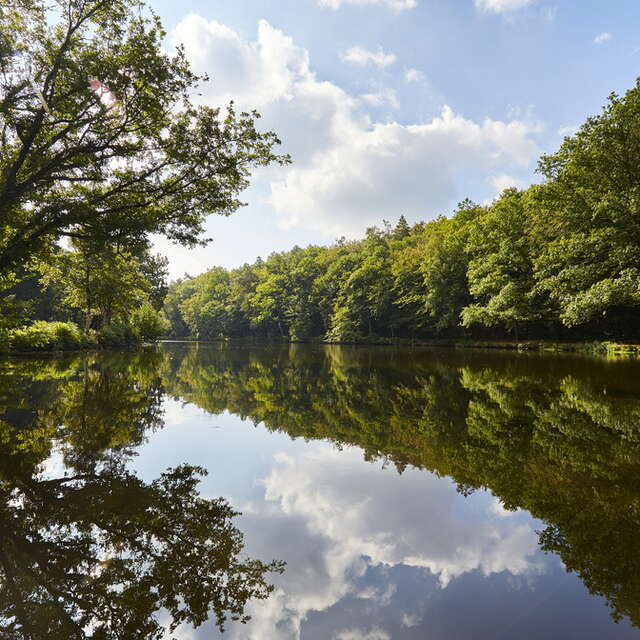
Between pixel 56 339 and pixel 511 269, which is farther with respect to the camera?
pixel 511 269

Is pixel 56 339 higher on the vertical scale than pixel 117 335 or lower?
higher

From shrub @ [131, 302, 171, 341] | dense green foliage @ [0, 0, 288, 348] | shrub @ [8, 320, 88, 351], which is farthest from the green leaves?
shrub @ [131, 302, 171, 341]

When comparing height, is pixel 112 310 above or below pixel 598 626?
above

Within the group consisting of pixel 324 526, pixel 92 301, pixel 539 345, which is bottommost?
pixel 324 526

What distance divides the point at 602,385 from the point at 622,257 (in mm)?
14304

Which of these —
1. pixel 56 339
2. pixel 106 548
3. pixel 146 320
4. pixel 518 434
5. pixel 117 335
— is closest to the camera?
pixel 106 548

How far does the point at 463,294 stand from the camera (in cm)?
4125

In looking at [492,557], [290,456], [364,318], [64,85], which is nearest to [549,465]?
[492,557]

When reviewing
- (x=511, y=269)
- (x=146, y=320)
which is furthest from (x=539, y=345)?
(x=146, y=320)

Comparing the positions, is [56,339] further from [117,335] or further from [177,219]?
[177,219]

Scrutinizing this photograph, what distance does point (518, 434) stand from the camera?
6332 mm

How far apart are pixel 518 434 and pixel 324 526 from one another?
161 inches

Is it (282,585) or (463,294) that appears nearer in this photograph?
(282,585)

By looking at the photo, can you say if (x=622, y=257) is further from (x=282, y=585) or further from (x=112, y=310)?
(x=112, y=310)
